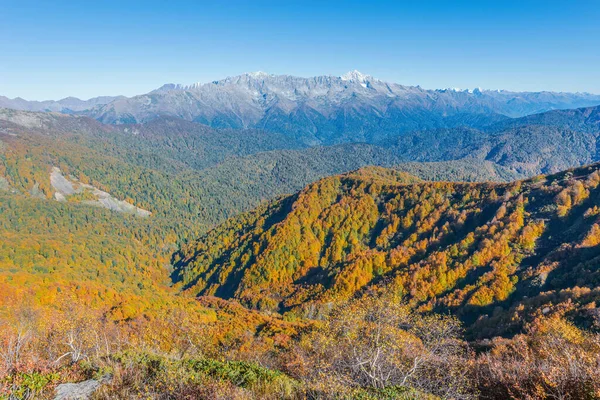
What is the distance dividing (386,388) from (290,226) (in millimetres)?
172015

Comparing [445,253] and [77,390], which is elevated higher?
[77,390]

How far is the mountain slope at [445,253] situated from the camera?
98.2m

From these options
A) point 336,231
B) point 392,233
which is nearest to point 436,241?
point 392,233

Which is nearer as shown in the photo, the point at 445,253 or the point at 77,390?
the point at 77,390

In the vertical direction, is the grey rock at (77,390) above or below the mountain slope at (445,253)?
above

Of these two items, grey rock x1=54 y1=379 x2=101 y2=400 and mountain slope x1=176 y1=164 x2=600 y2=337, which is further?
mountain slope x1=176 y1=164 x2=600 y2=337

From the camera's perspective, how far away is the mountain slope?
98.2m

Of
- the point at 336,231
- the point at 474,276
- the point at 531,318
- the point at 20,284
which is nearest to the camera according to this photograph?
the point at 531,318

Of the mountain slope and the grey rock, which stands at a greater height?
the grey rock

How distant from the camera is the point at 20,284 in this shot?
339 feet

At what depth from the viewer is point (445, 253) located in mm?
131625

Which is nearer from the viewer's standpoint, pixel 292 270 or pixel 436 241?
pixel 436 241

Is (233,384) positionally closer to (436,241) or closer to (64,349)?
(64,349)

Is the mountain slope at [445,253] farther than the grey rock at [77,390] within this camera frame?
Yes
